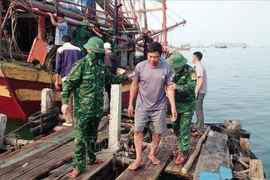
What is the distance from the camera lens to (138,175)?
415 cm

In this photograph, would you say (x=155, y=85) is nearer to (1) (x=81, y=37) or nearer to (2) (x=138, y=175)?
(2) (x=138, y=175)

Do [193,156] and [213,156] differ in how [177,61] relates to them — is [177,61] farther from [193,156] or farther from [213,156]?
[213,156]

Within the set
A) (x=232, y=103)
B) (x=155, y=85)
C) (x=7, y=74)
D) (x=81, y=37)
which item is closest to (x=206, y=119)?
(x=232, y=103)

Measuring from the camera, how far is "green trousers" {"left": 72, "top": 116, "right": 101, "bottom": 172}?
13.0 feet

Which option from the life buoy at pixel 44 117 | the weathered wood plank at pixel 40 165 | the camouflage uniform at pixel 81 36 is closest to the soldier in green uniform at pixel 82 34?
the camouflage uniform at pixel 81 36

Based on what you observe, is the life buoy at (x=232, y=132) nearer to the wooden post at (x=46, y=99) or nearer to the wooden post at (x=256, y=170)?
the wooden post at (x=256, y=170)

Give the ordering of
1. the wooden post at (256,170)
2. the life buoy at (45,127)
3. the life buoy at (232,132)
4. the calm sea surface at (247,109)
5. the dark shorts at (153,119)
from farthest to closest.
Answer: the calm sea surface at (247,109)
the life buoy at (232,132)
the life buoy at (45,127)
the wooden post at (256,170)
the dark shorts at (153,119)

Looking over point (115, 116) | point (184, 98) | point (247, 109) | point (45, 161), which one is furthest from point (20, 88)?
point (247, 109)

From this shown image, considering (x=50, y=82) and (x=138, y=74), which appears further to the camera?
(x=50, y=82)

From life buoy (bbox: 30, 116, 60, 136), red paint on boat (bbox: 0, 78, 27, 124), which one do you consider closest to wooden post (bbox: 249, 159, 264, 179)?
life buoy (bbox: 30, 116, 60, 136)

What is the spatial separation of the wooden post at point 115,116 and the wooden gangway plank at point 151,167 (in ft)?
1.79

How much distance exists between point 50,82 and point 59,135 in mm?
3264

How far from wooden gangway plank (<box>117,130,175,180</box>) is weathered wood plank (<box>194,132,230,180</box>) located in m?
0.54

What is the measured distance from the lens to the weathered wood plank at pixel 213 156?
4406 millimetres
